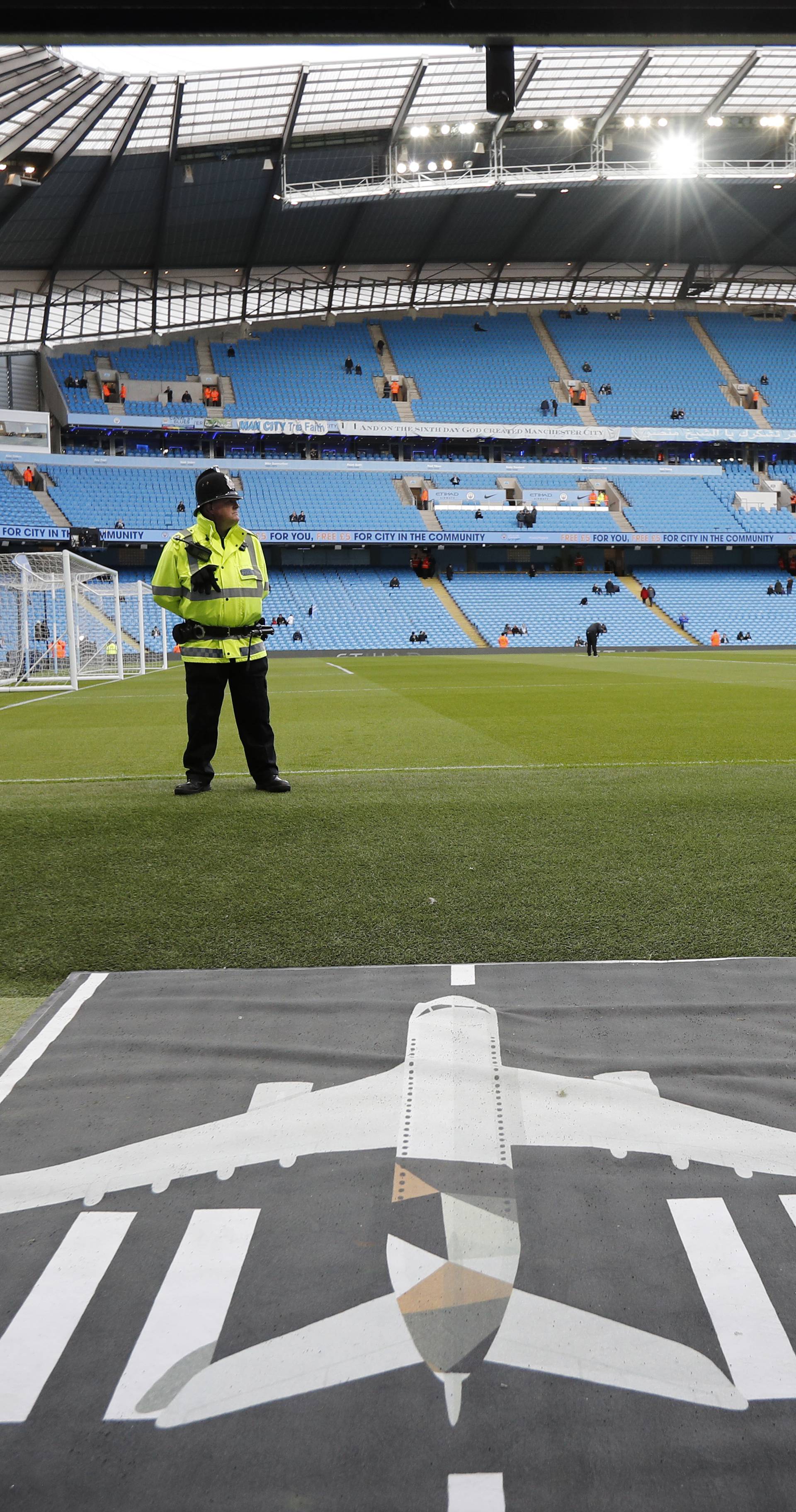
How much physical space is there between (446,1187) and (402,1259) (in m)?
0.22

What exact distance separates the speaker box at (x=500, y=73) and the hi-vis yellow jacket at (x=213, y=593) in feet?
11.8

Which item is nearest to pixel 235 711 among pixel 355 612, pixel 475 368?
pixel 355 612

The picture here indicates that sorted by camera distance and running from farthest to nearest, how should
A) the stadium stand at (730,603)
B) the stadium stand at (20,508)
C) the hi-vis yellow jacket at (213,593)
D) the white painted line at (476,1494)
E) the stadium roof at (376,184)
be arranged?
the stadium stand at (730,603), the stadium stand at (20,508), the stadium roof at (376,184), the hi-vis yellow jacket at (213,593), the white painted line at (476,1494)

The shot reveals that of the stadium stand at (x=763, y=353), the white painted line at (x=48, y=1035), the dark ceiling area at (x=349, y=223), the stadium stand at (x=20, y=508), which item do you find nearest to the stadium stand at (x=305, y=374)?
the dark ceiling area at (x=349, y=223)

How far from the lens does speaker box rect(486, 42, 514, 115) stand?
7.97 ft

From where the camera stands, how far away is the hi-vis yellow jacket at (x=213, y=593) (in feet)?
19.5

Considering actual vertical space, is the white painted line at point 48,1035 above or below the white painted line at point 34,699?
above

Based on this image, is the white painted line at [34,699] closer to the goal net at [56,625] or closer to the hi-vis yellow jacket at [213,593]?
the goal net at [56,625]

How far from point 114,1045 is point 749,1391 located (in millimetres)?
1787

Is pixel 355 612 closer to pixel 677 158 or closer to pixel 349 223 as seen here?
pixel 349 223

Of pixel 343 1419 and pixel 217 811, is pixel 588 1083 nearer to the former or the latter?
pixel 343 1419

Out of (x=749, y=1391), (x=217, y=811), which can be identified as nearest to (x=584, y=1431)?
(x=749, y=1391)

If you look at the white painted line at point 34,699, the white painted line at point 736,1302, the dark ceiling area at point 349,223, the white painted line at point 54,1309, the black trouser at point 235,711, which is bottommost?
the white painted line at point 34,699

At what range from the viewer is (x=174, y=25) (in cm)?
221
